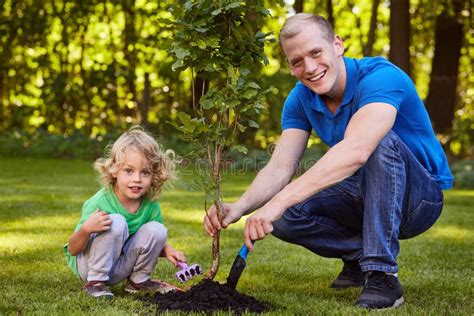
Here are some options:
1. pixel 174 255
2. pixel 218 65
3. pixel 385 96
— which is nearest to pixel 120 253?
pixel 174 255

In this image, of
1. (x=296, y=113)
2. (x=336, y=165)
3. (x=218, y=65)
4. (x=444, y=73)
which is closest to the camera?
(x=336, y=165)

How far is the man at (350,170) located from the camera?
299 centimetres

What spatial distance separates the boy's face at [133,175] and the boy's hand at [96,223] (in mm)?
238

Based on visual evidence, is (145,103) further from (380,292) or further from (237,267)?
(380,292)

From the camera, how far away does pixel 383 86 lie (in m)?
3.19

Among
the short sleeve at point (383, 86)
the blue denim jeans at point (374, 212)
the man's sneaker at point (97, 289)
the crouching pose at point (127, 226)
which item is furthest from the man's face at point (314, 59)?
the man's sneaker at point (97, 289)

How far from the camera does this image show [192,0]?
9.91 ft

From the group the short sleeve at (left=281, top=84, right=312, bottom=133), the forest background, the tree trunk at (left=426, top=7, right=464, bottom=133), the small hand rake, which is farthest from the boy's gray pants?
the tree trunk at (left=426, top=7, right=464, bottom=133)

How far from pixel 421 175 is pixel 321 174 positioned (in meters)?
0.67

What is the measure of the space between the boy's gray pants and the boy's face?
0.16 meters

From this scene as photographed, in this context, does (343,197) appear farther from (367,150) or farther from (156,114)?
(156,114)

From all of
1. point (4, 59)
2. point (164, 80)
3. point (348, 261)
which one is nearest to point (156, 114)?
point (164, 80)

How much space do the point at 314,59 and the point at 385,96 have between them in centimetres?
37

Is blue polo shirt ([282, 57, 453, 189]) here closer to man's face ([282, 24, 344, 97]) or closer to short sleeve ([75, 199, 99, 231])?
man's face ([282, 24, 344, 97])
